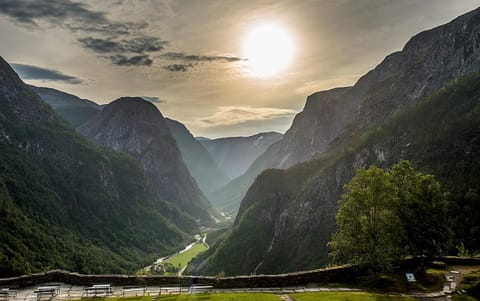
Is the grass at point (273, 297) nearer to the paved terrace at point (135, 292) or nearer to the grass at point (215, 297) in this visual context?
the grass at point (215, 297)

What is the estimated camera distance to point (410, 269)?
160 feet

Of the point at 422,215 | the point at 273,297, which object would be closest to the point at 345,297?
the point at 273,297

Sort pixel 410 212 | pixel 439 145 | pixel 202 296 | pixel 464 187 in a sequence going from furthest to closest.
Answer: pixel 439 145, pixel 464 187, pixel 410 212, pixel 202 296

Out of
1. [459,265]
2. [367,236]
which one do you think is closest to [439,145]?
[459,265]

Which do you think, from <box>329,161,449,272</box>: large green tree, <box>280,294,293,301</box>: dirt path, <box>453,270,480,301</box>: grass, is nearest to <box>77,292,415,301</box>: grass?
<box>280,294,293,301</box>: dirt path

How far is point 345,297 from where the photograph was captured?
37500 mm

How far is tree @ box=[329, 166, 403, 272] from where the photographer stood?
45.6 metres

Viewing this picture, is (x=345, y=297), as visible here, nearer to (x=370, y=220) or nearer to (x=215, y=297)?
(x=370, y=220)

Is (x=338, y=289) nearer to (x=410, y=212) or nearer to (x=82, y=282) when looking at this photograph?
(x=410, y=212)

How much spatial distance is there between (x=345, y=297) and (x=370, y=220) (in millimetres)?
12495

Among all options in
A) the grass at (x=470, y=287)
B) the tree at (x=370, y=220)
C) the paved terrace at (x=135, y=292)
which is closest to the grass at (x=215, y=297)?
the paved terrace at (x=135, y=292)

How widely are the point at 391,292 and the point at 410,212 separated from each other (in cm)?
1111

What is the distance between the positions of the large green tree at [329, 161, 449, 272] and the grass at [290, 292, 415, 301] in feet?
22.6

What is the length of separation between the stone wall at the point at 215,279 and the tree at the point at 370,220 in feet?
8.63
